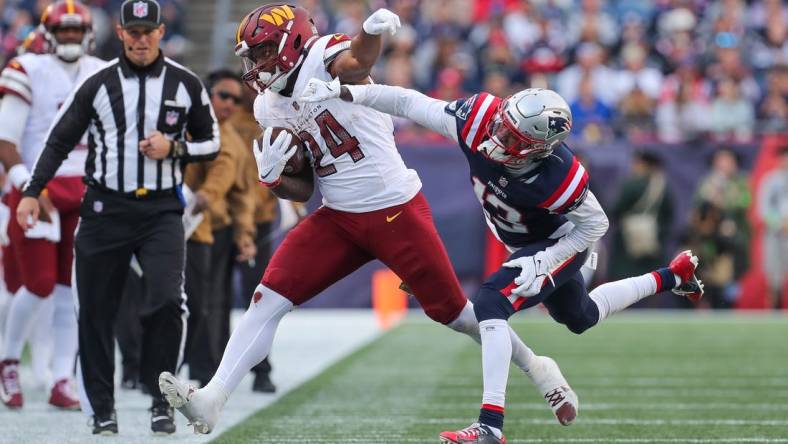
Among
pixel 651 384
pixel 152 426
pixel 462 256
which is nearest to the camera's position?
A: pixel 152 426

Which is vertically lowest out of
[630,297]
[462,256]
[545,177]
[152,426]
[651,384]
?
[462,256]

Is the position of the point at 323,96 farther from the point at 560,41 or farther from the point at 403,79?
the point at 560,41

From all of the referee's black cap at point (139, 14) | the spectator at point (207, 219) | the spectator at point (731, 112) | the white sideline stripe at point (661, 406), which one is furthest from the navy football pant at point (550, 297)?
the spectator at point (731, 112)

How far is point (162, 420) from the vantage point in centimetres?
563

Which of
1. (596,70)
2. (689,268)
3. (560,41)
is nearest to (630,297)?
(689,268)

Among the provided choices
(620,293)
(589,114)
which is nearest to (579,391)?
(620,293)

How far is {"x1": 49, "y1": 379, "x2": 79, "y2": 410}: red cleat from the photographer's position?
6523 mm

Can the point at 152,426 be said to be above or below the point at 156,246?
below

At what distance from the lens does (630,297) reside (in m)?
5.69

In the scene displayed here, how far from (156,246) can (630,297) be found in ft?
6.16

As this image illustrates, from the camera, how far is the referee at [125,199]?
5648 millimetres

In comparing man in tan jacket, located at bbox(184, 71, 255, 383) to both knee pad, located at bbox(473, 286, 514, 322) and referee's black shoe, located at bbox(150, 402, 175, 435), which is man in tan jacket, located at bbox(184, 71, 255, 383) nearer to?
referee's black shoe, located at bbox(150, 402, 175, 435)

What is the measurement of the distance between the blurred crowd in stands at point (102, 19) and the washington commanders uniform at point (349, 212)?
382 inches

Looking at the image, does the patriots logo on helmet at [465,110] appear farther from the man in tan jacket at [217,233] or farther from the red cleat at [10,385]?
the red cleat at [10,385]
